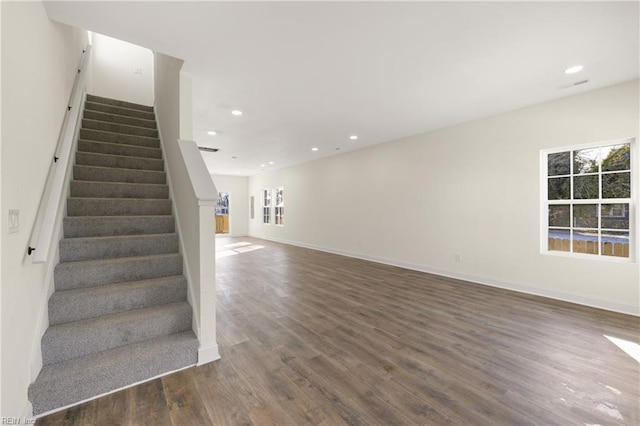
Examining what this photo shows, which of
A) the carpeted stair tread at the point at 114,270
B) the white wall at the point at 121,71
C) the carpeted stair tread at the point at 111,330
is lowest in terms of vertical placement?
the carpeted stair tread at the point at 111,330

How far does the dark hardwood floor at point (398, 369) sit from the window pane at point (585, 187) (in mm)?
1436

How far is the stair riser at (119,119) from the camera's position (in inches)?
155

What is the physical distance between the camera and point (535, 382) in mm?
1859

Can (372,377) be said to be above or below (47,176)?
below

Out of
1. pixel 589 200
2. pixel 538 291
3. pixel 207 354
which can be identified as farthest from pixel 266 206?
pixel 589 200

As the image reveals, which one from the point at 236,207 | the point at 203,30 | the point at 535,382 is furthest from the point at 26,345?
the point at 236,207

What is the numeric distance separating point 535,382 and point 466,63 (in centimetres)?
280

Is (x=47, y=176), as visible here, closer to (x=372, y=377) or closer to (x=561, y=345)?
(x=372, y=377)

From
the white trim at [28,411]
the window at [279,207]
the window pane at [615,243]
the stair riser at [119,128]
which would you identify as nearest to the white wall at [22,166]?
the white trim at [28,411]

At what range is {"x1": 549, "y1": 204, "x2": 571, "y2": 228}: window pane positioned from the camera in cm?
356

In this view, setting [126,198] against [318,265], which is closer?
[126,198]

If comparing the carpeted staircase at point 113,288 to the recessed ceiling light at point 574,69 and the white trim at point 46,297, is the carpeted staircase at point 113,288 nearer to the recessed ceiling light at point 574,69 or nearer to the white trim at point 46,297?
the white trim at point 46,297

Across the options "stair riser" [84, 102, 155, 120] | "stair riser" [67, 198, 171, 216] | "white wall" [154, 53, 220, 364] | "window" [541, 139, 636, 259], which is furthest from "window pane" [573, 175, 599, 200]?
"stair riser" [84, 102, 155, 120]

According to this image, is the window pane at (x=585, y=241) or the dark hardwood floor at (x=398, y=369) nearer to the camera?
the dark hardwood floor at (x=398, y=369)
